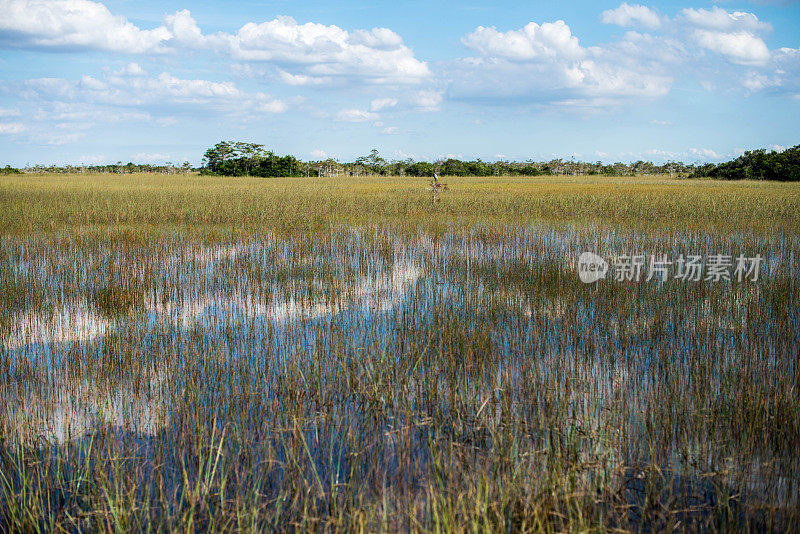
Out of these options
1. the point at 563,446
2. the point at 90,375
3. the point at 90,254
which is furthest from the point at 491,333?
the point at 90,254

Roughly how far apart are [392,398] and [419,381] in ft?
0.99

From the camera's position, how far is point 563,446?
279 cm

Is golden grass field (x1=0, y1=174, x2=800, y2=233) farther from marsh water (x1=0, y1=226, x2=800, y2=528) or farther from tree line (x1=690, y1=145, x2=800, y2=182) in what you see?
tree line (x1=690, y1=145, x2=800, y2=182)

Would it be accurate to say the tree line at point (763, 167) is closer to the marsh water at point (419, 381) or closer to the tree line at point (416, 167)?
the tree line at point (416, 167)

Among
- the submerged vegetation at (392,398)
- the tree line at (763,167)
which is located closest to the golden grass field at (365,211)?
the submerged vegetation at (392,398)

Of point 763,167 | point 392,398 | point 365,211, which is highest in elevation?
point 763,167

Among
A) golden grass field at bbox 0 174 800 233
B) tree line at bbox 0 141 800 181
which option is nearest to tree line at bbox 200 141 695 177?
tree line at bbox 0 141 800 181

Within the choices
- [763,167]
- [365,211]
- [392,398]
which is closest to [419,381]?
[392,398]

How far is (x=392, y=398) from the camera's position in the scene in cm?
333

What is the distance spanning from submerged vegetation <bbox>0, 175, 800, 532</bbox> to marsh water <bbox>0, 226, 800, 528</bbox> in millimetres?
19

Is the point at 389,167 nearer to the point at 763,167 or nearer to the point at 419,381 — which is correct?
the point at 763,167

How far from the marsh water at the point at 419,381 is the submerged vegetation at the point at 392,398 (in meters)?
0.02

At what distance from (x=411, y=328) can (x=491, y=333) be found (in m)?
→ 0.67

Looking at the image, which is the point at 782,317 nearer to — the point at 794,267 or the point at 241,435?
the point at 794,267
